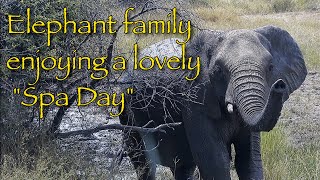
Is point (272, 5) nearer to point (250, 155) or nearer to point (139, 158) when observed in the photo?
point (139, 158)

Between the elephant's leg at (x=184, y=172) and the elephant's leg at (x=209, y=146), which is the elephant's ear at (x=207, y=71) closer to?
the elephant's leg at (x=209, y=146)

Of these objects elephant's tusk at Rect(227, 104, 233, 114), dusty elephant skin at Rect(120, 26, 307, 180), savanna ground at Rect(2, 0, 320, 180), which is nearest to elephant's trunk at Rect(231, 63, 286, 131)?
dusty elephant skin at Rect(120, 26, 307, 180)

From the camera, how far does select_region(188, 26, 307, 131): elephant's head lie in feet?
16.3

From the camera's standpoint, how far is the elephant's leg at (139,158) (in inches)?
267

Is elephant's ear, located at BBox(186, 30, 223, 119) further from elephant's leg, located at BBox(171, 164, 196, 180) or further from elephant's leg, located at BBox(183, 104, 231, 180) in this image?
elephant's leg, located at BBox(171, 164, 196, 180)

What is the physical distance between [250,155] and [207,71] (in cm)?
81

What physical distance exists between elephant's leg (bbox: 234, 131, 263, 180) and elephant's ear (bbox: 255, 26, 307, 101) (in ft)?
1.40

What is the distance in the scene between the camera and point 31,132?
5.98 metres

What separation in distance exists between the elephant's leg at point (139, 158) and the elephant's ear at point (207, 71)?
1.11 metres

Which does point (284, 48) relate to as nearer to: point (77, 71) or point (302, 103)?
point (77, 71)

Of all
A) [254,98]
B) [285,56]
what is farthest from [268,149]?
[254,98]

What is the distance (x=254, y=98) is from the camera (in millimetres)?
5074

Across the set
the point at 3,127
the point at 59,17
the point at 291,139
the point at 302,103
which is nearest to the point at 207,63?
the point at 59,17

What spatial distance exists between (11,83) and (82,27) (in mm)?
751
